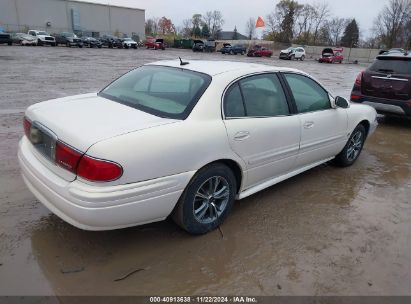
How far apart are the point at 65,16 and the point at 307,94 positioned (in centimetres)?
6841

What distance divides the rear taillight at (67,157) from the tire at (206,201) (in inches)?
35.8

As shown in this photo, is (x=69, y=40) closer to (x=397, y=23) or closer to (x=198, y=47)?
(x=198, y=47)

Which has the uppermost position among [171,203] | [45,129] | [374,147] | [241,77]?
[241,77]

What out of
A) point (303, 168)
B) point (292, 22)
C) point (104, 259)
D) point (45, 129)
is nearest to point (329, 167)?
point (303, 168)

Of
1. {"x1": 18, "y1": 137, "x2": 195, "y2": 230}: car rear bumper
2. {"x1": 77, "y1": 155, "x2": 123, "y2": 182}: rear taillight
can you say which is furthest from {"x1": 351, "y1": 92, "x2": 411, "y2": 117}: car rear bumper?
{"x1": 77, "y1": 155, "x2": 123, "y2": 182}: rear taillight

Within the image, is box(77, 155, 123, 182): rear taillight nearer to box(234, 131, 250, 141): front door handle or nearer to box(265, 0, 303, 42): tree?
box(234, 131, 250, 141): front door handle

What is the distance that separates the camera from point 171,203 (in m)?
2.93

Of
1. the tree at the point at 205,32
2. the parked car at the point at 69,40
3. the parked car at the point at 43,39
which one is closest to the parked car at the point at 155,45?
the parked car at the point at 69,40

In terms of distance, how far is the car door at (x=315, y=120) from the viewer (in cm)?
412

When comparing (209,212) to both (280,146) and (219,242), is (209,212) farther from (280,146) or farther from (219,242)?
(280,146)

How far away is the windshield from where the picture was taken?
3170 mm

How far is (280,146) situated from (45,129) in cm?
227

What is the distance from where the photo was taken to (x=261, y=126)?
11.6 ft

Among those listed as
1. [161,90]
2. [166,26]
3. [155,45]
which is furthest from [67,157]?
[166,26]
